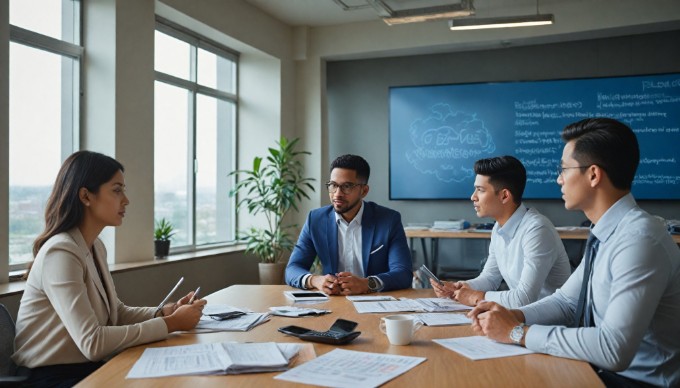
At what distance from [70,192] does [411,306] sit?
52.3 inches

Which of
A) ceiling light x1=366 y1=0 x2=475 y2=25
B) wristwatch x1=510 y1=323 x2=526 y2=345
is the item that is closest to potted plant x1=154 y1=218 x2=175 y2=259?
ceiling light x1=366 y1=0 x2=475 y2=25

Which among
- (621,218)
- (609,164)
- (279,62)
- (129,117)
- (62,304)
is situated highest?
(279,62)

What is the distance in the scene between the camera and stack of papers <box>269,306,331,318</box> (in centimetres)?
221

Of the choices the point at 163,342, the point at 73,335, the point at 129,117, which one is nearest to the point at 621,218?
the point at 163,342

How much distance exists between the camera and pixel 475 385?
1.41m

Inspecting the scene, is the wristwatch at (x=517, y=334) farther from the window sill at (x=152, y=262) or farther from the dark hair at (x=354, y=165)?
the window sill at (x=152, y=262)

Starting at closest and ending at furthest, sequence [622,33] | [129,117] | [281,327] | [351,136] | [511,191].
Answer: [281,327] → [511,191] → [129,117] → [622,33] → [351,136]

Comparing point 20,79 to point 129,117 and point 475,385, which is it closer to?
point 129,117

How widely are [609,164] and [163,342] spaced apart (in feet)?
4.85

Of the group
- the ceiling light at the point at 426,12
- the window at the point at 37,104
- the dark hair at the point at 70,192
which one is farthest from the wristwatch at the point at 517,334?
the ceiling light at the point at 426,12

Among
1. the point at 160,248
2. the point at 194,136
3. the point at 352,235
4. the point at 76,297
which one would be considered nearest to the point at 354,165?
the point at 352,235

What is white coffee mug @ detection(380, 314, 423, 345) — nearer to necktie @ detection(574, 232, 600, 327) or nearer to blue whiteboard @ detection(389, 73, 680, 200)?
necktie @ detection(574, 232, 600, 327)

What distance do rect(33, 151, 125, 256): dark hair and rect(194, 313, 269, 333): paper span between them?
0.56 metres

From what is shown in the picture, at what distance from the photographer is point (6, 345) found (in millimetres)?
1894
